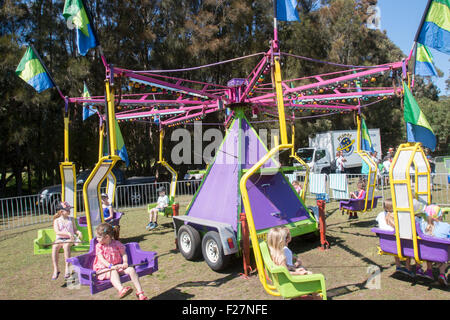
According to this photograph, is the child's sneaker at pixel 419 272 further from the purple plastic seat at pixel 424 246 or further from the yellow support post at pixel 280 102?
the yellow support post at pixel 280 102

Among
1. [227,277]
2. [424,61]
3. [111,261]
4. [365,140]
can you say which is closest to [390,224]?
[227,277]

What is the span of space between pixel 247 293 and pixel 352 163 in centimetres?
2076

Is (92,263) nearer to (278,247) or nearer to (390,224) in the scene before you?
(278,247)

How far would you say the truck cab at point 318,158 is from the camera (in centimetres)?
2086

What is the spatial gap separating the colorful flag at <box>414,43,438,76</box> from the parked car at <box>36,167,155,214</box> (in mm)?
11425

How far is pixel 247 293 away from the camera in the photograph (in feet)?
17.2

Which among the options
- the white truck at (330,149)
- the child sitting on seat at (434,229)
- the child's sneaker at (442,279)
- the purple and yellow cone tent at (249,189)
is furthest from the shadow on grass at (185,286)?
the white truck at (330,149)

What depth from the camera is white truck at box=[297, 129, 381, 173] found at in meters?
21.2

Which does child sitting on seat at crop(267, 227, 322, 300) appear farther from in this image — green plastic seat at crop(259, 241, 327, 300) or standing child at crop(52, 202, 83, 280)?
standing child at crop(52, 202, 83, 280)

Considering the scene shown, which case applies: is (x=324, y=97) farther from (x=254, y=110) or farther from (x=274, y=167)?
(x=274, y=167)

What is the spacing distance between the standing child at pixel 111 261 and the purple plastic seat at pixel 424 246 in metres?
3.54

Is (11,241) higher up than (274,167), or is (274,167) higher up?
(274,167)

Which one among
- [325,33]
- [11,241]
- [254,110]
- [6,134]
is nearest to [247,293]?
[254,110]

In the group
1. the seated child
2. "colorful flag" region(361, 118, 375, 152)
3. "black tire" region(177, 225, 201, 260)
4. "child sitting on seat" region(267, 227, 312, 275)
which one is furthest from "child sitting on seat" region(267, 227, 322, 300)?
"colorful flag" region(361, 118, 375, 152)
